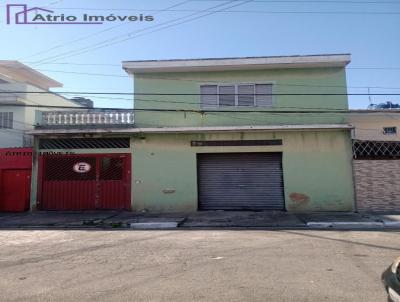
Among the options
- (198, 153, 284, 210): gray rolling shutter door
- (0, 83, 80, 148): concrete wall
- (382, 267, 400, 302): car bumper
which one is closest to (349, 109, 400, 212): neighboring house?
(198, 153, 284, 210): gray rolling shutter door

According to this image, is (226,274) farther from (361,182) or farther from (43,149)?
(43,149)

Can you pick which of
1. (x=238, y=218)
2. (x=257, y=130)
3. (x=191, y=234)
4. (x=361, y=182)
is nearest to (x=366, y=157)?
(x=361, y=182)

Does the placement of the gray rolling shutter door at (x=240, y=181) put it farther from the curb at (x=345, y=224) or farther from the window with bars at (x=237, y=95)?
the curb at (x=345, y=224)

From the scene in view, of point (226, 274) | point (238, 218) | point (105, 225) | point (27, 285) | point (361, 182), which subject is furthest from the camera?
point (361, 182)

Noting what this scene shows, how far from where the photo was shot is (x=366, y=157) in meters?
15.4

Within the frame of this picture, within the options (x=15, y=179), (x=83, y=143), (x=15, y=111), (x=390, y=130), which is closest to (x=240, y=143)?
(x=83, y=143)

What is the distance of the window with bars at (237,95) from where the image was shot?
52.6ft

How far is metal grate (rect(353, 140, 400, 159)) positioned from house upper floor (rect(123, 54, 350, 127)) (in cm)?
132

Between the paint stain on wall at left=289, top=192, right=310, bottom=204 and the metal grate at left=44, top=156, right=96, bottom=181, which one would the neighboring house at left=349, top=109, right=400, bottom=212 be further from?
the metal grate at left=44, top=156, right=96, bottom=181

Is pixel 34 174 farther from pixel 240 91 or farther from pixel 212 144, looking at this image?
pixel 240 91

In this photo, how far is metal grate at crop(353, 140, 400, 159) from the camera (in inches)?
607

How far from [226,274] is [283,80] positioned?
38.4 ft

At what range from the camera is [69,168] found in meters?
16.4

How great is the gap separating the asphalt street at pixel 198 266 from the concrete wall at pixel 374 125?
415 inches
